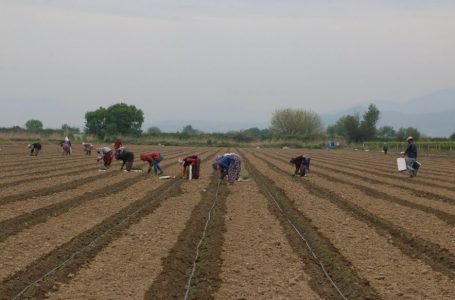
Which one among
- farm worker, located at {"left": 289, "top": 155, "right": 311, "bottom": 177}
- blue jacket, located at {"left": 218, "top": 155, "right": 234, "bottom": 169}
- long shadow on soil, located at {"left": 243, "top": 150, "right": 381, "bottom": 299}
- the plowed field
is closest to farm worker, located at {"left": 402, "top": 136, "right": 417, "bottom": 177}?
farm worker, located at {"left": 289, "top": 155, "right": 311, "bottom": 177}

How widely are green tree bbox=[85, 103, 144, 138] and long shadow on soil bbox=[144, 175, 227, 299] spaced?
251 ft

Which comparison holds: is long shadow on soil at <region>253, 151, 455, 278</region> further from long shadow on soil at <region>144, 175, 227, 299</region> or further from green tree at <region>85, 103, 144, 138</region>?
green tree at <region>85, 103, 144, 138</region>

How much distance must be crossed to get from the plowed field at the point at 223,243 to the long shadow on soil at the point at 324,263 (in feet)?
0.06

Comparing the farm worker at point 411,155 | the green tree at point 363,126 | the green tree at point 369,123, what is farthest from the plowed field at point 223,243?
the green tree at point 369,123

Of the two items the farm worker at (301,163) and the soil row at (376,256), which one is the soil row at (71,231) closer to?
the soil row at (376,256)

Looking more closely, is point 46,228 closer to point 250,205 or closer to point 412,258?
point 250,205

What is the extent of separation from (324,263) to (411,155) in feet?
46.9

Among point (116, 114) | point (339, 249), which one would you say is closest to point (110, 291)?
point (339, 249)

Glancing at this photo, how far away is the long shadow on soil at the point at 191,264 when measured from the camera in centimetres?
628

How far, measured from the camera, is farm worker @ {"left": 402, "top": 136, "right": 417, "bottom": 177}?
20125 millimetres

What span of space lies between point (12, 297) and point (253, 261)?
10.5ft

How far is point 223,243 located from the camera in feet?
29.3

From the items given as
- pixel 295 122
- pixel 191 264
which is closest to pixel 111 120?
pixel 295 122

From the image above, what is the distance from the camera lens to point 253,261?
7.73 meters
